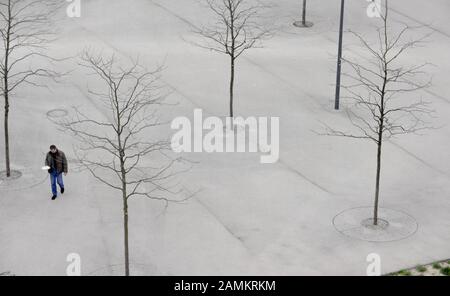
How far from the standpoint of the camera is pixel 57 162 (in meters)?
21.4

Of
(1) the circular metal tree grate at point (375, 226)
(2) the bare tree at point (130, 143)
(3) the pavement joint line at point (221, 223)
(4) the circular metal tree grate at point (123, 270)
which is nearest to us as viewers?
(4) the circular metal tree grate at point (123, 270)

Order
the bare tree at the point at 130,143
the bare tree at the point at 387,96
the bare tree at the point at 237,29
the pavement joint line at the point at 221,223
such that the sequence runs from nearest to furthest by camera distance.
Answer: the pavement joint line at the point at 221,223, the bare tree at the point at 130,143, the bare tree at the point at 387,96, the bare tree at the point at 237,29

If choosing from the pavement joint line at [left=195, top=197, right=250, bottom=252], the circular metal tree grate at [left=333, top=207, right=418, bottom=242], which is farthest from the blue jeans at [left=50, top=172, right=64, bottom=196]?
the circular metal tree grate at [left=333, top=207, right=418, bottom=242]

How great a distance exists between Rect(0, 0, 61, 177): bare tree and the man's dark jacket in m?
5.97

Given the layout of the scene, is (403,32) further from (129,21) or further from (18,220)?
(18,220)

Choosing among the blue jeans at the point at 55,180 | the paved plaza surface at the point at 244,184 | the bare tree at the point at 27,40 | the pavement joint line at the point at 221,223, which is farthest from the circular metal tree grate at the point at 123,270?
the bare tree at the point at 27,40

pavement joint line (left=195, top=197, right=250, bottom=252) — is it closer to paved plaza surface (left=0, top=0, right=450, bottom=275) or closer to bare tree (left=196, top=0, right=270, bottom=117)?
paved plaza surface (left=0, top=0, right=450, bottom=275)

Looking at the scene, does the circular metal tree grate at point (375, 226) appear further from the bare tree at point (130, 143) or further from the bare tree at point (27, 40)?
the bare tree at point (27, 40)

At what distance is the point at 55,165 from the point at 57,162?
8 cm

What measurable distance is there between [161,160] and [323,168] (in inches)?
154

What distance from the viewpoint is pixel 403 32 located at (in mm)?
32000

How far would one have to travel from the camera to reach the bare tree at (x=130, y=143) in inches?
874

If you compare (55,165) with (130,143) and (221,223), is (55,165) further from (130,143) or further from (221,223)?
(221,223)
